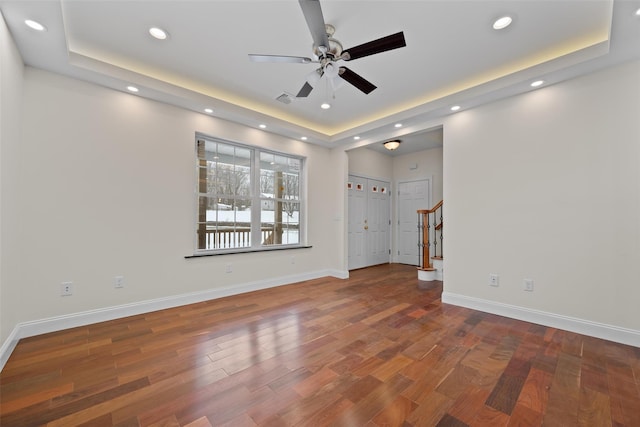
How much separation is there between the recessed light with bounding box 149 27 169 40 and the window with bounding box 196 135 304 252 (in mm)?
1514

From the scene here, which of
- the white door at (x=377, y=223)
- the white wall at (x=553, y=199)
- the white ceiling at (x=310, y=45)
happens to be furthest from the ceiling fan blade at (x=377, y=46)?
the white door at (x=377, y=223)

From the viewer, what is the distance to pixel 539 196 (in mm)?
3057

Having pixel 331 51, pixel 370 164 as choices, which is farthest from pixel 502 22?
pixel 370 164

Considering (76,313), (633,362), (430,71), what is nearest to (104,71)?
(76,313)

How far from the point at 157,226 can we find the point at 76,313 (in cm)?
119

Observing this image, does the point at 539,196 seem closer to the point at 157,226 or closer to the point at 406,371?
the point at 406,371

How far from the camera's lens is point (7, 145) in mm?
2180

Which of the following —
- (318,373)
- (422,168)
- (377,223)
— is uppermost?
(422,168)

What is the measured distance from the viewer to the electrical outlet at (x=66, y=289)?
9.13 feet

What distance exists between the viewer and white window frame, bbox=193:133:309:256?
385cm

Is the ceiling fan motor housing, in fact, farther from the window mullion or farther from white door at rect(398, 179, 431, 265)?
white door at rect(398, 179, 431, 265)

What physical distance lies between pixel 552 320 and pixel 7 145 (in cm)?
545

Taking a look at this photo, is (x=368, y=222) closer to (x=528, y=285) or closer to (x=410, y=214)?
(x=410, y=214)

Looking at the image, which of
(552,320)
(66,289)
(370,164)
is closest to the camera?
(66,289)
